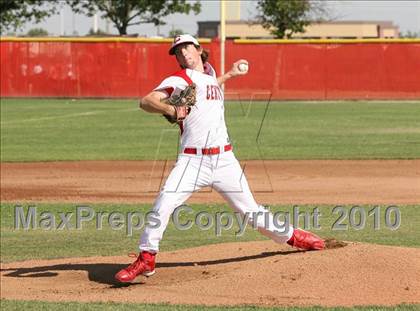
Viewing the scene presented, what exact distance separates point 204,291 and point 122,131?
17.9 m

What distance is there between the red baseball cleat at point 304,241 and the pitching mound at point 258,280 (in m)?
0.09

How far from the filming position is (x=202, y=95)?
8.01 m

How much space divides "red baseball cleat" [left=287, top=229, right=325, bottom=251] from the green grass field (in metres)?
1.39

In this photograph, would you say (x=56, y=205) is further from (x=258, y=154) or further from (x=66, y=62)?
(x=66, y=62)

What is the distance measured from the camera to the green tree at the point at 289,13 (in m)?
48.3

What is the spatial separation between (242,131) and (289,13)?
23966 mm

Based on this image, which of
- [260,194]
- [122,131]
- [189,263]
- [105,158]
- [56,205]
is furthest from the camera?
[122,131]

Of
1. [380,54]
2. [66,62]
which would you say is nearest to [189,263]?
[380,54]

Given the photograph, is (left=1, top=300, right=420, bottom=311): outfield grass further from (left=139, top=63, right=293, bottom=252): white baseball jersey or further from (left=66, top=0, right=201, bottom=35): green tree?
(left=66, top=0, right=201, bottom=35): green tree

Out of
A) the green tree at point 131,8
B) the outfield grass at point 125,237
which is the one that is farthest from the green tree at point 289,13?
the outfield grass at point 125,237

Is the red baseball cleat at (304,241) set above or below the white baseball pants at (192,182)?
below

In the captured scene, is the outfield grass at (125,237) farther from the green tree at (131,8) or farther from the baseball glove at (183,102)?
the green tree at (131,8)

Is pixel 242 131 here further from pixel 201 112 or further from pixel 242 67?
pixel 201 112

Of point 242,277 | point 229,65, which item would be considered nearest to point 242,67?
point 242,277
